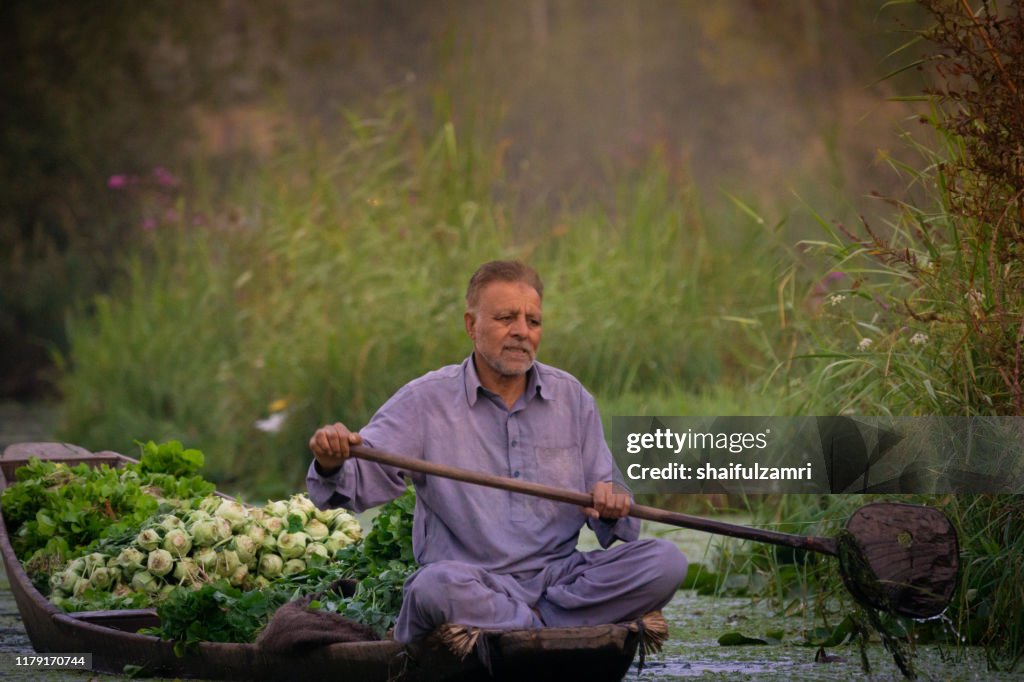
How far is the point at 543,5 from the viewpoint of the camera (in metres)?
18.0

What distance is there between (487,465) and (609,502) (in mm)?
→ 331

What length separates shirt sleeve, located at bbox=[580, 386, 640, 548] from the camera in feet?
12.2

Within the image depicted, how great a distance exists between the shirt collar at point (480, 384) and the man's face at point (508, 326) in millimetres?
39

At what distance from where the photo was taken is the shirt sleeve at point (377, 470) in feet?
11.9

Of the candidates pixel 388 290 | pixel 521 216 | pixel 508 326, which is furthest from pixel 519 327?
pixel 521 216

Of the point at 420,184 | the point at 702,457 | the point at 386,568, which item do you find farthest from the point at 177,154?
the point at 386,568

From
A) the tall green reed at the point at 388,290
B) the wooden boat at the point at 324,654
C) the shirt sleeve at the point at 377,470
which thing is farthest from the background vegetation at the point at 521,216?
the shirt sleeve at the point at 377,470

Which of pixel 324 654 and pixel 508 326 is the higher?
pixel 508 326

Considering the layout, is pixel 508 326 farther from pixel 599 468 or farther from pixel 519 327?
pixel 599 468

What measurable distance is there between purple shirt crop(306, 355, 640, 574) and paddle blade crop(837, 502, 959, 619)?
0.55 m

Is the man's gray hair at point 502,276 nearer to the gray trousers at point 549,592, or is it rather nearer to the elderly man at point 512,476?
the elderly man at point 512,476

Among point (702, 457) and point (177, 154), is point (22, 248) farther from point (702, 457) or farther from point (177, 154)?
point (702, 457)

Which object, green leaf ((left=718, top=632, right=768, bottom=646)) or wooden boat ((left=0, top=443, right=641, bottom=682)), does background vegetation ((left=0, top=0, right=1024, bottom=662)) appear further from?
wooden boat ((left=0, top=443, right=641, bottom=682))

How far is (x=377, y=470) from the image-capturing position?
372 cm
